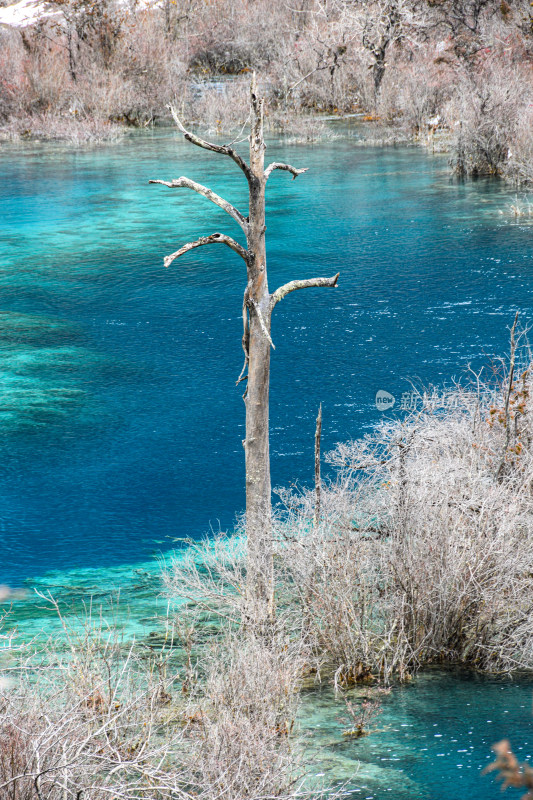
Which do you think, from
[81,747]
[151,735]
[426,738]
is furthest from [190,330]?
[81,747]

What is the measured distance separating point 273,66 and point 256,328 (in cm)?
3791

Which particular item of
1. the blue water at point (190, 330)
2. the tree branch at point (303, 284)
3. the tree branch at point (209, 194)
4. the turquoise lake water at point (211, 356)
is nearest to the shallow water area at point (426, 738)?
the turquoise lake water at point (211, 356)

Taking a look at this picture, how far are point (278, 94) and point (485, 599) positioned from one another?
120 ft

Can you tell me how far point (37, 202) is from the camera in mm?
26000

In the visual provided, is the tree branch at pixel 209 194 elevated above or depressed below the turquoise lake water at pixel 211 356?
above

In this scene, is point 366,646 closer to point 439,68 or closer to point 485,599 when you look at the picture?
point 485,599

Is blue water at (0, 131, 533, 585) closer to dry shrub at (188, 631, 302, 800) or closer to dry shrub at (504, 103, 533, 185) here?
dry shrub at (504, 103, 533, 185)

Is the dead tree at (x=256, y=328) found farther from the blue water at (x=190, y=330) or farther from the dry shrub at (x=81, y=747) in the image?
the blue water at (x=190, y=330)

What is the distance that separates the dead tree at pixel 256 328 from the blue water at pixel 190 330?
2.13 m

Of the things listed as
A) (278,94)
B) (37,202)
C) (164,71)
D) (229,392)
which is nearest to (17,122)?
(164,71)

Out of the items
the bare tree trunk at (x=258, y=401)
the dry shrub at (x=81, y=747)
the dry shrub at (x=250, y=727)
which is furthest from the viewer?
the bare tree trunk at (x=258, y=401)

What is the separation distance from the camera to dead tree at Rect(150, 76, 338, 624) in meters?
7.07

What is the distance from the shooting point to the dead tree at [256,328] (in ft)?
23.2

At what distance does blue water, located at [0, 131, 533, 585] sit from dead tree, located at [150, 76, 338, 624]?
2.13 m
